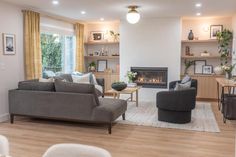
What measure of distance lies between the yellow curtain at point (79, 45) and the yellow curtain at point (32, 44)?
7.51 feet

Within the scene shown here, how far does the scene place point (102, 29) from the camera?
9.10 m

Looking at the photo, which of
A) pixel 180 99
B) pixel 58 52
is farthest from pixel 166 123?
pixel 58 52

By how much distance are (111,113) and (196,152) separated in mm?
1576

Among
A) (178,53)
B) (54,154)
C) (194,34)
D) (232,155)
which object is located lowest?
(232,155)

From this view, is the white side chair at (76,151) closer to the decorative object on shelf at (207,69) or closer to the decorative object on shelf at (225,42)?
the decorative object on shelf at (225,42)

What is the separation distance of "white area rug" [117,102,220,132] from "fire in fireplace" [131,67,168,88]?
1.25 m

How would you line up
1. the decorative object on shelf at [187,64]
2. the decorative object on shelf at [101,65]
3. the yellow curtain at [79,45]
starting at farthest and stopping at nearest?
the decorative object on shelf at [101,65] < the yellow curtain at [79,45] < the decorative object on shelf at [187,64]

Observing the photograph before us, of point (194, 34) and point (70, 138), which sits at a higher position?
point (194, 34)

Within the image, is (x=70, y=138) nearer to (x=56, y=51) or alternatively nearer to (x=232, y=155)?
(x=232, y=155)

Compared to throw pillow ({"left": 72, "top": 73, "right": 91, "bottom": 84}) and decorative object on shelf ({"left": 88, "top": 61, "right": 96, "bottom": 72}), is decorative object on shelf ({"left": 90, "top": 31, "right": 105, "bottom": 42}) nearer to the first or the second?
decorative object on shelf ({"left": 88, "top": 61, "right": 96, "bottom": 72})

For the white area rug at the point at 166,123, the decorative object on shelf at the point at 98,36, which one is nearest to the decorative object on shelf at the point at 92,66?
the decorative object on shelf at the point at 98,36

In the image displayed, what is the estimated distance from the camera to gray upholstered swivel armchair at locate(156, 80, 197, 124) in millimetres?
5051

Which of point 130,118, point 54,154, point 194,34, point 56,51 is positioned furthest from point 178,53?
point 54,154

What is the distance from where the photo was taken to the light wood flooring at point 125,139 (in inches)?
147
